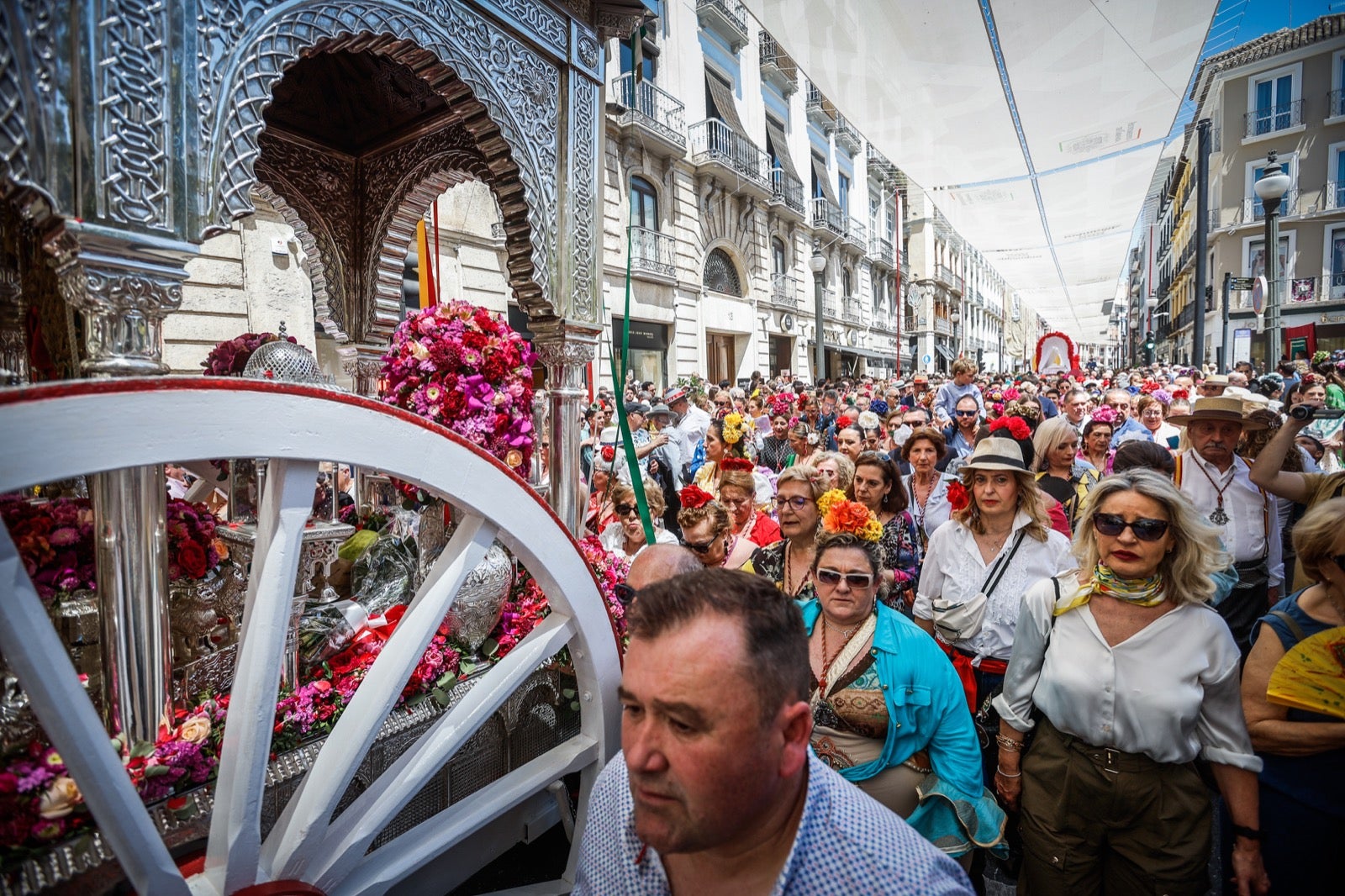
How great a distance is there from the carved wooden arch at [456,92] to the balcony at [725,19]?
16.3 m

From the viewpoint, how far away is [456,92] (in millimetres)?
2344

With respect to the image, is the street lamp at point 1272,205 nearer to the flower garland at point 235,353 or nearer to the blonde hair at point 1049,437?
the blonde hair at point 1049,437

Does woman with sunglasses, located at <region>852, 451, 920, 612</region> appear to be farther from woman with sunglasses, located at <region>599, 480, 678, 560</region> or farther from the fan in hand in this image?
the fan in hand

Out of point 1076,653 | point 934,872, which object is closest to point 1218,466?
point 1076,653

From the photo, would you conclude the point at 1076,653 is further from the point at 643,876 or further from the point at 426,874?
the point at 426,874

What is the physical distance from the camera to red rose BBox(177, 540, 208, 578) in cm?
188

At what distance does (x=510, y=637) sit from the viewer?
2.38 meters

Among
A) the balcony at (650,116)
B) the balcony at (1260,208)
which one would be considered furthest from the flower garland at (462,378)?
the balcony at (1260,208)

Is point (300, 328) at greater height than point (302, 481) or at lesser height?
greater

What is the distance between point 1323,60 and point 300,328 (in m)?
33.6

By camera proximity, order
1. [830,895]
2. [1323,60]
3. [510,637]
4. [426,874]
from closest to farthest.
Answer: [830,895] < [426,874] < [510,637] < [1323,60]

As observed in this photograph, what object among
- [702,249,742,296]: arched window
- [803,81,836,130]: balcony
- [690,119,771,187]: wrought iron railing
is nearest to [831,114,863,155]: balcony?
[803,81,836,130]: balcony

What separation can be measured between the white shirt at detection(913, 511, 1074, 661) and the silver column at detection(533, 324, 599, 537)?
5.66ft

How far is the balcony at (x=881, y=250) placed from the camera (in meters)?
29.2
